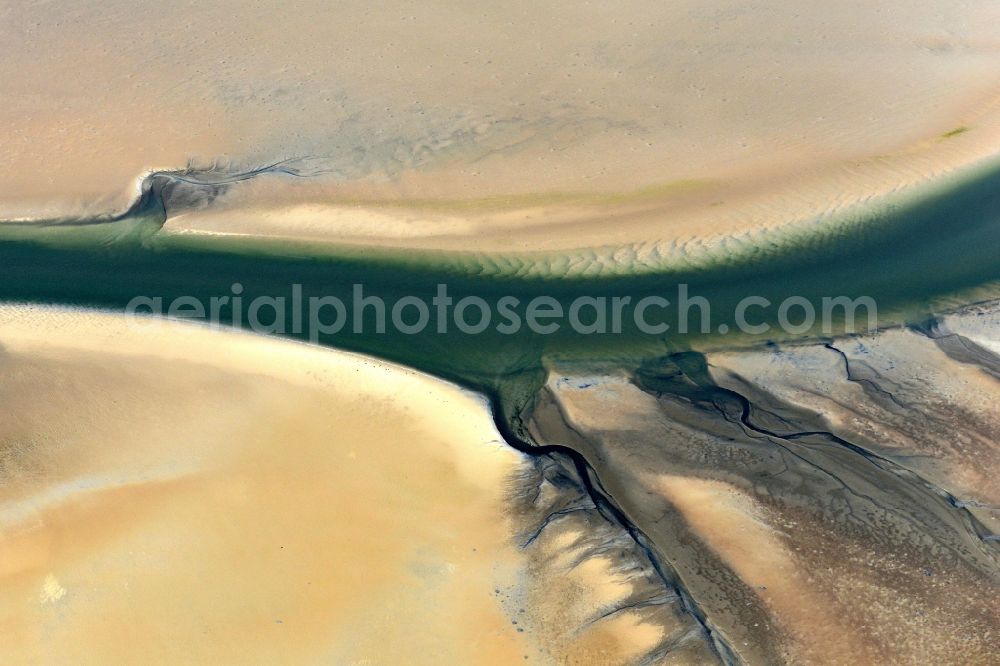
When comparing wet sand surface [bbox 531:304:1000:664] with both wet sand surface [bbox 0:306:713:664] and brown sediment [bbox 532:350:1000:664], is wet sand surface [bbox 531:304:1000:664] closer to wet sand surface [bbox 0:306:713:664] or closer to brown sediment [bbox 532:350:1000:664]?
brown sediment [bbox 532:350:1000:664]

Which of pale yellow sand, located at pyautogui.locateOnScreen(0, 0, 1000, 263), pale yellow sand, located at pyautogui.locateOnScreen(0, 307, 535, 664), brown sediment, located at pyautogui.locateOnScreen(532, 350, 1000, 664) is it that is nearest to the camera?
brown sediment, located at pyautogui.locateOnScreen(532, 350, 1000, 664)

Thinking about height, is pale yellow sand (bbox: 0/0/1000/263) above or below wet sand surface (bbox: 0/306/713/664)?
above

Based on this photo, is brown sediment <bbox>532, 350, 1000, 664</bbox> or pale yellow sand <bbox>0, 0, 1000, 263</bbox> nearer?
brown sediment <bbox>532, 350, 1000, 664</bbox>

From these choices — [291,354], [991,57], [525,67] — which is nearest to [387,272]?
[291,354]

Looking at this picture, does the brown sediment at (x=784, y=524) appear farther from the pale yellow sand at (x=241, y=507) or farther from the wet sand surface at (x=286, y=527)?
the pale yellow sand at (x=241, y=507)

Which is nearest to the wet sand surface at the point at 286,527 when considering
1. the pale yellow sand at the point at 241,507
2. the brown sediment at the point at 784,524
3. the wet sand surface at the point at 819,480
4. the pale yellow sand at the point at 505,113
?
the pale yellow sand at the point at 241,507

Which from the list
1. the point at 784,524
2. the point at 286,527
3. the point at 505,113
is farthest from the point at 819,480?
the point at 505,113

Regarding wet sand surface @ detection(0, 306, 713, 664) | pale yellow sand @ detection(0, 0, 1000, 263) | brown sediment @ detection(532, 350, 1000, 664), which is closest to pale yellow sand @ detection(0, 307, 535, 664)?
wet sand surface @ detection(0, 306, 713, 664)
